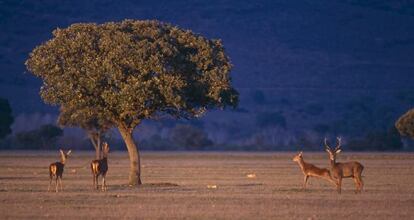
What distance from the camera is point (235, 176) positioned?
188 feet

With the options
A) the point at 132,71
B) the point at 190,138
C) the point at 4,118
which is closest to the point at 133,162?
the point at 132,71

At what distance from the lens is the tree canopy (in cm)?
4312

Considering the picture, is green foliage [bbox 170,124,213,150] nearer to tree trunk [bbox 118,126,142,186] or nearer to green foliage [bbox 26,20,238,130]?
tree trunk [bbox 118,126,142,186]

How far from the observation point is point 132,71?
143ft

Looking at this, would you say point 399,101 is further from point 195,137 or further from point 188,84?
point 188,84

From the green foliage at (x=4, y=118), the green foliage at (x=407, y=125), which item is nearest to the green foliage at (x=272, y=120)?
the green foliage at (x=4, y=118)

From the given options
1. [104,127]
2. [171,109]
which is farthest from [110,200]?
[104,127]

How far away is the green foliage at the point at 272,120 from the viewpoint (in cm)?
16625

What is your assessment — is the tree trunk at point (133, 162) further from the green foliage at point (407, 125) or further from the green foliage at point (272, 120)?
the green foliage at point (272, 120)

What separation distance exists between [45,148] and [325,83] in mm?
83393

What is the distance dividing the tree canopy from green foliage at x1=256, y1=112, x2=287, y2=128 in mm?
120310

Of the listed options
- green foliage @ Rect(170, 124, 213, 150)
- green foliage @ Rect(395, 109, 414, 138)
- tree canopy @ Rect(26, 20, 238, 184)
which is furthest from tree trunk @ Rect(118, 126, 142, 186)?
green foliage @ Rect(170, 124, 213, 150)

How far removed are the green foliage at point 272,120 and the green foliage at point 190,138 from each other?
30.8m

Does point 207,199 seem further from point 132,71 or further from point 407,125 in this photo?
point 407,125
